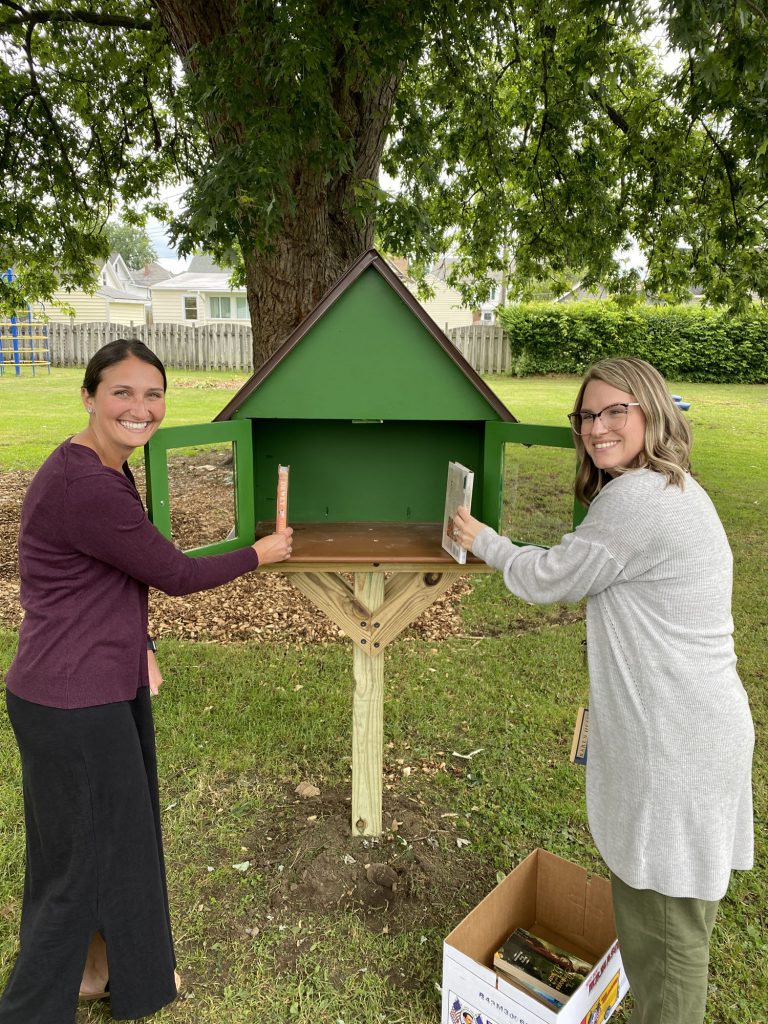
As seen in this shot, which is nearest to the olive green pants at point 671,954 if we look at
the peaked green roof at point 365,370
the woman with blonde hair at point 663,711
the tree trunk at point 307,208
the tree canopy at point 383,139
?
the woman with blonde hair at point 663,711

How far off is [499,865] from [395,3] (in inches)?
170

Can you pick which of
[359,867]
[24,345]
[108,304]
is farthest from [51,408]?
[108,304]

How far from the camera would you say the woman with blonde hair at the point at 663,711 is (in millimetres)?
1810

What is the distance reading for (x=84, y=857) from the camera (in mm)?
2053

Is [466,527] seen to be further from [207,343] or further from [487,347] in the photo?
[207,343]

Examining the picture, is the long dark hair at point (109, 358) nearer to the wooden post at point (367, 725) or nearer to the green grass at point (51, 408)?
the wooden post at point (367, 725)

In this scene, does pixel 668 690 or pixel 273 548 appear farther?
pixel 273 548

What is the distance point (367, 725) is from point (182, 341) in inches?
869

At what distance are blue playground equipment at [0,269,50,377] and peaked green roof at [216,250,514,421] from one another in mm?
21213

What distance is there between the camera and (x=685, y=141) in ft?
22.1

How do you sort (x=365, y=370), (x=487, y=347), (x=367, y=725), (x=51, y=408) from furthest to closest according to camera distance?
(x=487, y=347) < (x=51, y=408) < (x=367, y=725) < (x=365, y=370)

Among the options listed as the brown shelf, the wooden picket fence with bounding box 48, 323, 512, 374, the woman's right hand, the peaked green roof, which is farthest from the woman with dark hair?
the wooden picket fence with bounding box 48, 323, 512, 374

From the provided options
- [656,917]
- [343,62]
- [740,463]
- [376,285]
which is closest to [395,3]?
[343,62]

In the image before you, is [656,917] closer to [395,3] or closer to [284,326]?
[395,3]
